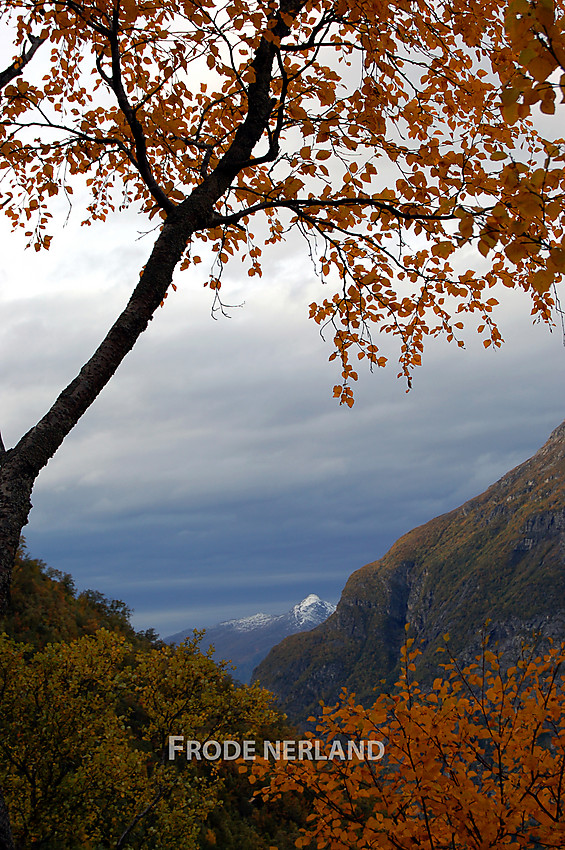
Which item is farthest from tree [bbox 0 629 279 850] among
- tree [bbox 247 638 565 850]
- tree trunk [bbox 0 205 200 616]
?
tree trunk [bbox 0 205 200 616]

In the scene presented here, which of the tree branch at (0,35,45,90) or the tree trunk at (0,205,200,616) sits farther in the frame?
the tree branch at (0,35,45,90)

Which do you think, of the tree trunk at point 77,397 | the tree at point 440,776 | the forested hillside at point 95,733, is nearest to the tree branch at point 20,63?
the tree trunk at point 77,397

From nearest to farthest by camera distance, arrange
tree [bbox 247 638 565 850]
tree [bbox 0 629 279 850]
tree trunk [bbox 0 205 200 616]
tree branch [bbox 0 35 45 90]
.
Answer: tree trunk [bbox 0 205 200 616]
tree [bbox 247 638 565 850]
tree branch [bbox 0 35 45 90]
tree [bbox 0 629 279 850]

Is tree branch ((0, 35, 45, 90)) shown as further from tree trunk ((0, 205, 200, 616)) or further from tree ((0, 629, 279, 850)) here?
tree ((0, 629, 279, 850))

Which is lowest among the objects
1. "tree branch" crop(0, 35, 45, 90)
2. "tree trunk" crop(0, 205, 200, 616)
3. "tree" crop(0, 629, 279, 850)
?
"tree" crop(0, 629, 279, 850)

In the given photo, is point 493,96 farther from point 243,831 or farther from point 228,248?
point 243,831

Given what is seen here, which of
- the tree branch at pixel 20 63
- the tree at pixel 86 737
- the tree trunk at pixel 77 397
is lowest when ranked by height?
the tree at pixel 86 737

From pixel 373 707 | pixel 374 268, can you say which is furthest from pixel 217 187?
pixel 373 707

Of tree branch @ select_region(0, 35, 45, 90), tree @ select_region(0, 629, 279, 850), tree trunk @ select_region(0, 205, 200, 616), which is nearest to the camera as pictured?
tree trunk @ select_region(0, 205, 200, 616)

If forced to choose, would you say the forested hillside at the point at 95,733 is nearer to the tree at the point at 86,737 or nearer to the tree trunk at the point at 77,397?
the tree at the point at 86,737

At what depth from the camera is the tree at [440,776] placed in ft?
11.3

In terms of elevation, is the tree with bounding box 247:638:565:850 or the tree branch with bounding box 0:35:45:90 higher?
the tree branch with bounding box 0:35:45:90

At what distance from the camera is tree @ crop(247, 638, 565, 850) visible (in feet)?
11.3

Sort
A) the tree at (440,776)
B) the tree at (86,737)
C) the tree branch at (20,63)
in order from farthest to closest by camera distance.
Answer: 1. the tree at (86,737)
2. the tree branch at (20,63)
3. the tree at (440,776)
